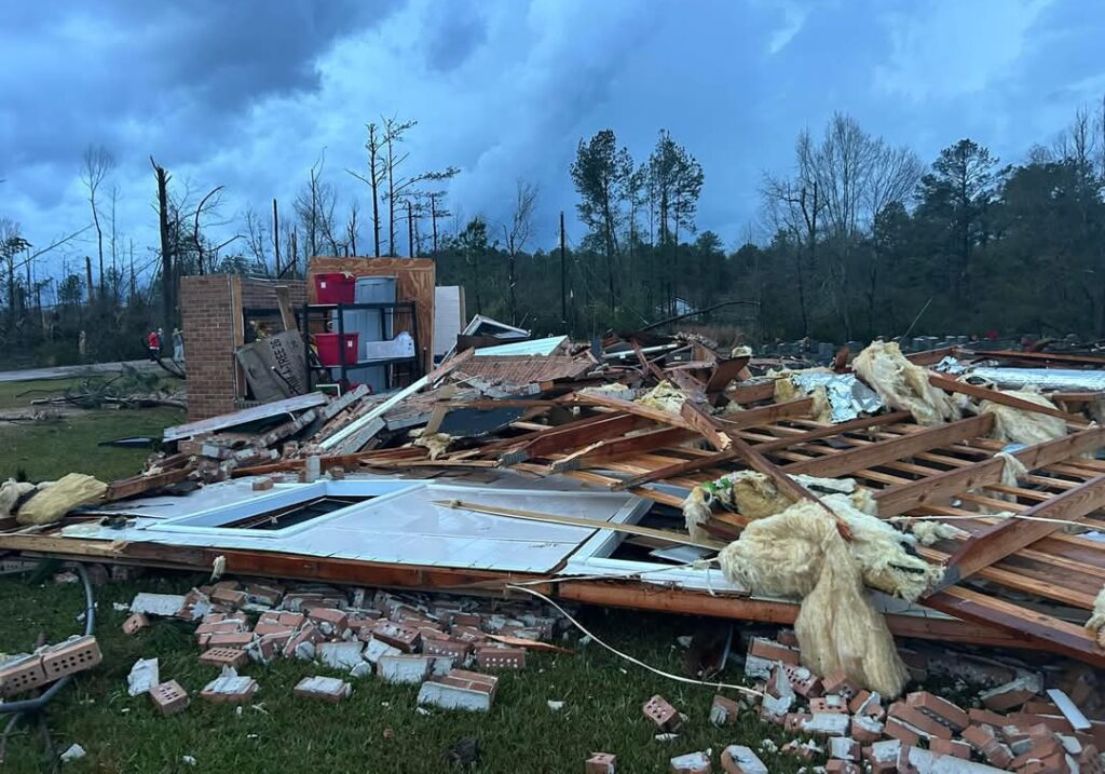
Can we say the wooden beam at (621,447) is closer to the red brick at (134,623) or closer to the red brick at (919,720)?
the red brick at (134,623)

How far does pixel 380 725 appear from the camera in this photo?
3045 mm

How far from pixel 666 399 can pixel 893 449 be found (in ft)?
5.72

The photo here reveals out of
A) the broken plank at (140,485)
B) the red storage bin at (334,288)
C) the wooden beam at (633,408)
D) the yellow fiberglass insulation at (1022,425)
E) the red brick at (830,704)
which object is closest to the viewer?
the red brick at (830,704)

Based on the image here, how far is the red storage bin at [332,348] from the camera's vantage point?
35.5 ft

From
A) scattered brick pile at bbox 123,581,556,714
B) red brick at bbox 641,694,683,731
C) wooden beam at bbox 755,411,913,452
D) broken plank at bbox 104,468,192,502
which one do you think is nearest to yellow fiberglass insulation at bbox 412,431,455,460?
broken plank at bbox 104,468,192,502

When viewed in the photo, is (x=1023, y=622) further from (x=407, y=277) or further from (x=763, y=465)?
(x=407, y=277)

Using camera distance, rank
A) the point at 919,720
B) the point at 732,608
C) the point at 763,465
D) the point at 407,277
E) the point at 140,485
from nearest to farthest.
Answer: the point at 919,720
the point at 732,608
the point at 763,465
the point at 140,485
the point at 407,277

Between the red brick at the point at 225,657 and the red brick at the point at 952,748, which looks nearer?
the red brick at the point at 952,748

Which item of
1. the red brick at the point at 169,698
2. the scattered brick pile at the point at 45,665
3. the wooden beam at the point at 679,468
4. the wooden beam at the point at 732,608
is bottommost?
the red brick at the point at 169,698

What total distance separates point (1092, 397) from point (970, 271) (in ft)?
Answer: 83.1

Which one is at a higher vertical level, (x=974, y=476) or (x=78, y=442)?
(x=974, y=476)

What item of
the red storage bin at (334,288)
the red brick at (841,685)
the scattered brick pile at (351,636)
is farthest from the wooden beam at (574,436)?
the red storage bin at (334,288)

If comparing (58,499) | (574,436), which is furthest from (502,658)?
(58,499)

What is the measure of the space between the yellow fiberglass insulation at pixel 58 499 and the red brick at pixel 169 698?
8.27 ft
